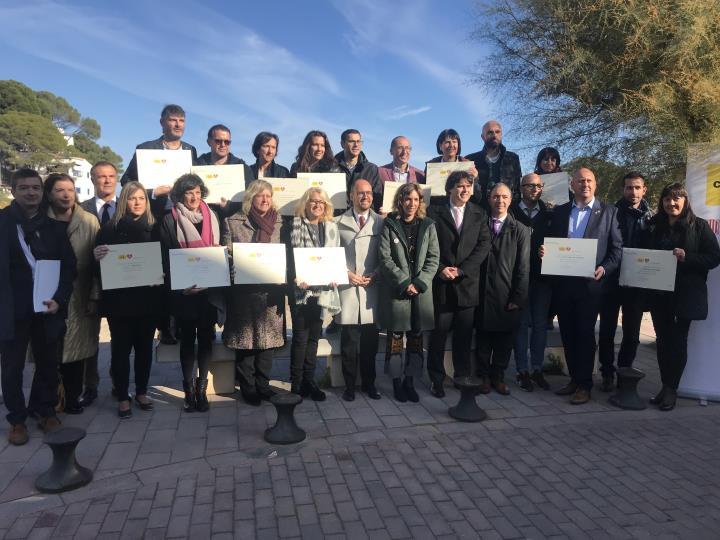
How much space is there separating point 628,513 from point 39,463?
14.2ft

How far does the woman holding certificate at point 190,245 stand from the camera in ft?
15.2

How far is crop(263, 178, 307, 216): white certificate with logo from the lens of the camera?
5508 mm

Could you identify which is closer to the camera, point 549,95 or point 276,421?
point 276,421

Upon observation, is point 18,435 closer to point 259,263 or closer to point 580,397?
point 259,263

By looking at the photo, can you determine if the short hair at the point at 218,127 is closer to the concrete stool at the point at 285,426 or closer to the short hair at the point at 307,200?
the short hair at the point at 307,200

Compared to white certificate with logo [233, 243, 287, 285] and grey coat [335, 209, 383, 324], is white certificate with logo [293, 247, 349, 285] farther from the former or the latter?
grey coat [335, 209, 383, 324]

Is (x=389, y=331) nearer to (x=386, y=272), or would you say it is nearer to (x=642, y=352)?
(x=386, y=272)

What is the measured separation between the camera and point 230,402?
5270 mm

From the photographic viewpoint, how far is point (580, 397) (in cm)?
540

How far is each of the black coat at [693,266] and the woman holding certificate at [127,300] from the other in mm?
5134

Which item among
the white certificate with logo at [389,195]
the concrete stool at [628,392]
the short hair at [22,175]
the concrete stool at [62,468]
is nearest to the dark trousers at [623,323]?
the concrete stool at [628,392]

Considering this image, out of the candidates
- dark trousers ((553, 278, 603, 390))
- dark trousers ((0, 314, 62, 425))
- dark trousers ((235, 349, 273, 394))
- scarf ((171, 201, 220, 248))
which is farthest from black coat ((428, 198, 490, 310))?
dark trousers ((0, 314, 62, 425))

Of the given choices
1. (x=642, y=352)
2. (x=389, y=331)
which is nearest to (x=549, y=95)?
(x=642, y=352)

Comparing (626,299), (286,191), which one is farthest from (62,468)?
(626,299)
